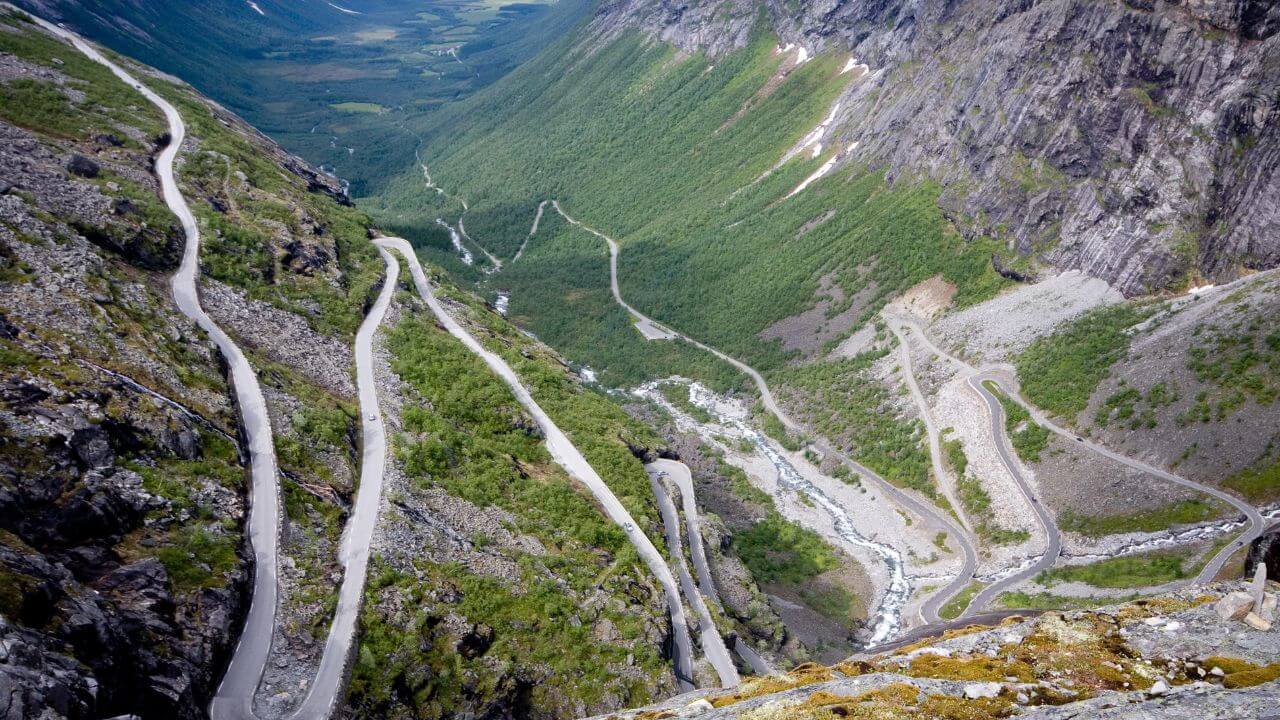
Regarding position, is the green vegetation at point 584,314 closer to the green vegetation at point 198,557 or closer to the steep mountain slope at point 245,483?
the steep mountain slope at point 245,483

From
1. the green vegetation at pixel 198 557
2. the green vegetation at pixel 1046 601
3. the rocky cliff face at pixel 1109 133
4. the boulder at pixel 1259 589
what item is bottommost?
the green vegetation at pixel 1046 601

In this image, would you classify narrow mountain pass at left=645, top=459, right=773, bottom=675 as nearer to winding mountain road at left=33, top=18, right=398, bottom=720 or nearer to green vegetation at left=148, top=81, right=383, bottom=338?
winding mountain road at left=33, top=18, right=398, bottom=720

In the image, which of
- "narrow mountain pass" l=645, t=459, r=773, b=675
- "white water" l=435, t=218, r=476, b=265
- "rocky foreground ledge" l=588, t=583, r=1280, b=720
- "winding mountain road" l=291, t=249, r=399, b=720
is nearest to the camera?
"rocky foreground ledge" l=588, t=583, r=1280, b=720

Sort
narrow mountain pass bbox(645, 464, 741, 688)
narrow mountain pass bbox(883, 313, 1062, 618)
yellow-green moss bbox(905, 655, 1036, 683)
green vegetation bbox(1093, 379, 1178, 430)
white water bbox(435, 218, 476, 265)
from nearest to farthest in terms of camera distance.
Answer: yellow-green moss bbox(905, 655, 1036, 683) < narrow mountain pass bbox(645, 464, 741, 688) < narrow mountain pass bbox(883, 313, 1062, 618) < green vegetation bbox(1093, 379, 1178, 430) < white water bbox(435, 218, 476, 265)

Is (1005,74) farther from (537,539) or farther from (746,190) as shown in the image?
(537,539)

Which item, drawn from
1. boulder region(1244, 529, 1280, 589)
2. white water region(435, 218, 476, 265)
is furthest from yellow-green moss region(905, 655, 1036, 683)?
white water region(435, 218, 476, 265)

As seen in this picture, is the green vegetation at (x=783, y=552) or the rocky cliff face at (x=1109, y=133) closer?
the green vegetation at (x=783, y=552)

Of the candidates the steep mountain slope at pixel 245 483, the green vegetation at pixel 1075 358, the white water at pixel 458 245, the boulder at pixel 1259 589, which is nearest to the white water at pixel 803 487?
the steep mountain slope at pixel 245 483
